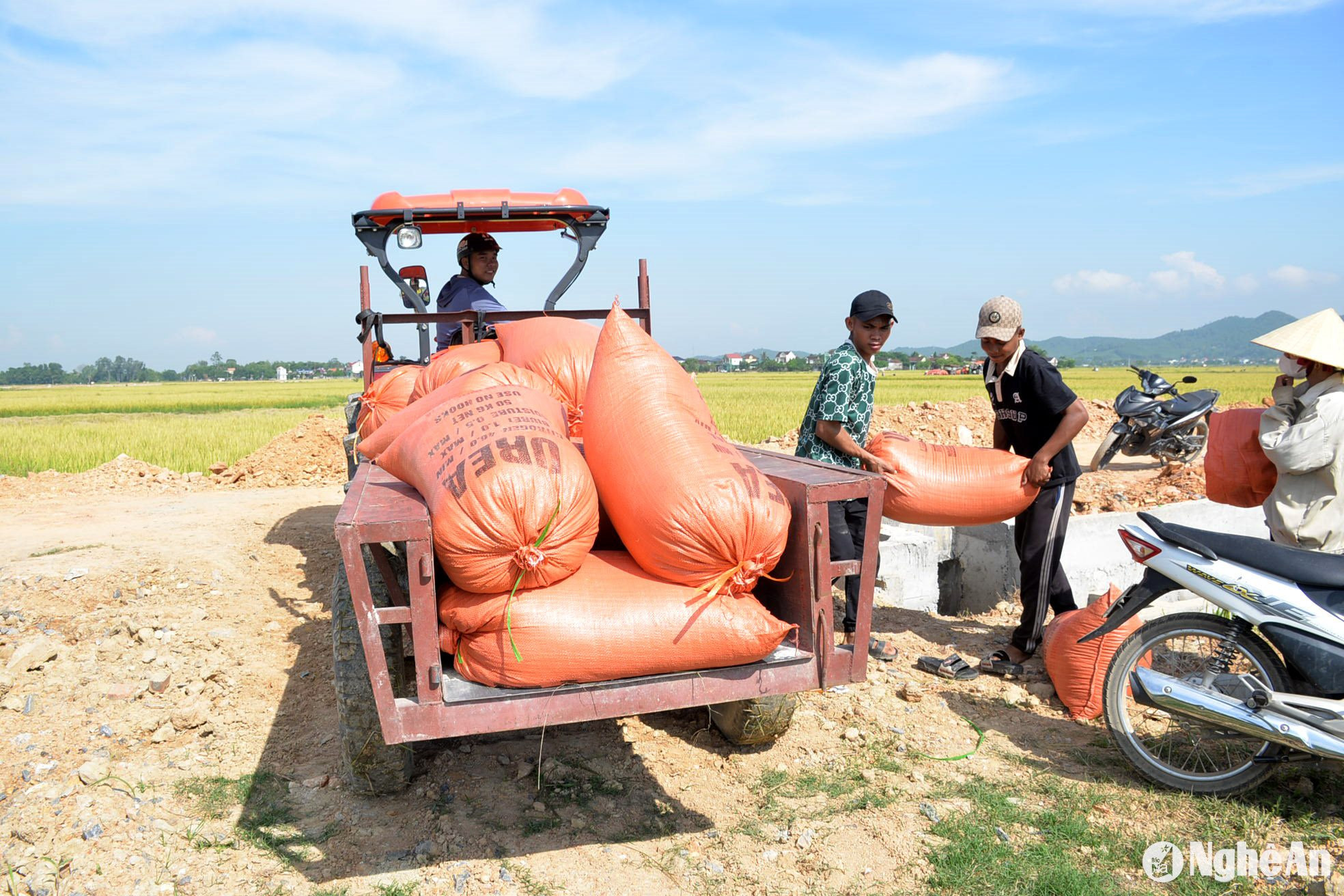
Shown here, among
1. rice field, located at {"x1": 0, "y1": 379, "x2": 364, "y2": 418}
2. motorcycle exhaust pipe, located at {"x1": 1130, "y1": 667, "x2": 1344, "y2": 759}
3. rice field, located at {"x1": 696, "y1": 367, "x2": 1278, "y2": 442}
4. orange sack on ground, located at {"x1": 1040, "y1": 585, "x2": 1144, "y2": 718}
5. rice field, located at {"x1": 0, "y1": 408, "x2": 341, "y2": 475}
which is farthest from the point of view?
rice field, located at {"x1": 0, "y1": 379, "x2": 364, "y2": 418}

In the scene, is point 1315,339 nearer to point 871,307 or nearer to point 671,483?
point 871,307

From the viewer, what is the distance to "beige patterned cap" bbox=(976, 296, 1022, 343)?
3.81 m

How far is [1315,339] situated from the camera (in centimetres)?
312

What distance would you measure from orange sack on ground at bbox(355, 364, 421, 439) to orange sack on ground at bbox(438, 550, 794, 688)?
6.66 feet

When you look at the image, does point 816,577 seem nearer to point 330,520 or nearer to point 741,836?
point 741,836

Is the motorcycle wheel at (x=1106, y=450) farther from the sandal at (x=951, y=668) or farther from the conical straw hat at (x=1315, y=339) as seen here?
the conical straw hat at (x=1315, y=339)

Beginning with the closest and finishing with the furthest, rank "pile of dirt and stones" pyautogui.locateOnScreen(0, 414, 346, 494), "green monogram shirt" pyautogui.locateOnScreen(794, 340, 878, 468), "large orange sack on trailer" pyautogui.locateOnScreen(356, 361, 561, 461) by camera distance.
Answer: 1. "large orange sack on trailer" pyautogui.locateOnScreen(356, 361, 561, 461)
2. "green monogram shirt" pyautogui.locateOnScreen(794, 340, 878, 468)
3. "pile of dirt and stones" pyautogui.locateOnScreen(0, 414, 346, 494)

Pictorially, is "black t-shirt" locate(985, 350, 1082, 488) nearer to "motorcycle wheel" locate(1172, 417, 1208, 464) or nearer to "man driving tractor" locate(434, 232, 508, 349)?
"man driving tractor" locate(434, 232, 508, 349)

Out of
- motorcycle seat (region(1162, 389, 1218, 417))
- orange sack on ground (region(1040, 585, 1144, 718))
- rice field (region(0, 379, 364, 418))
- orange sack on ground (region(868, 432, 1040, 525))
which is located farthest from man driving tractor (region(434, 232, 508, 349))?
rice field (region(0, 379, 364, 418))

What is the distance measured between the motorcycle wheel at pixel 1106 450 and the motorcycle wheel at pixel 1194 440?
2.10ft

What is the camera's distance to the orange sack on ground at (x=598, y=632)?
221cm

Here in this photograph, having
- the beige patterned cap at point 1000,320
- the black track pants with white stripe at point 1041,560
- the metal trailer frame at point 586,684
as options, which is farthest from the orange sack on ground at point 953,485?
the metal trailer frame at point 586,684

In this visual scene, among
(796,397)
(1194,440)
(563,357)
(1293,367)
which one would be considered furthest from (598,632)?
(796,397)

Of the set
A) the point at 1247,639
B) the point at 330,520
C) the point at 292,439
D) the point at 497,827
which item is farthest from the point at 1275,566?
the point at 292,439
